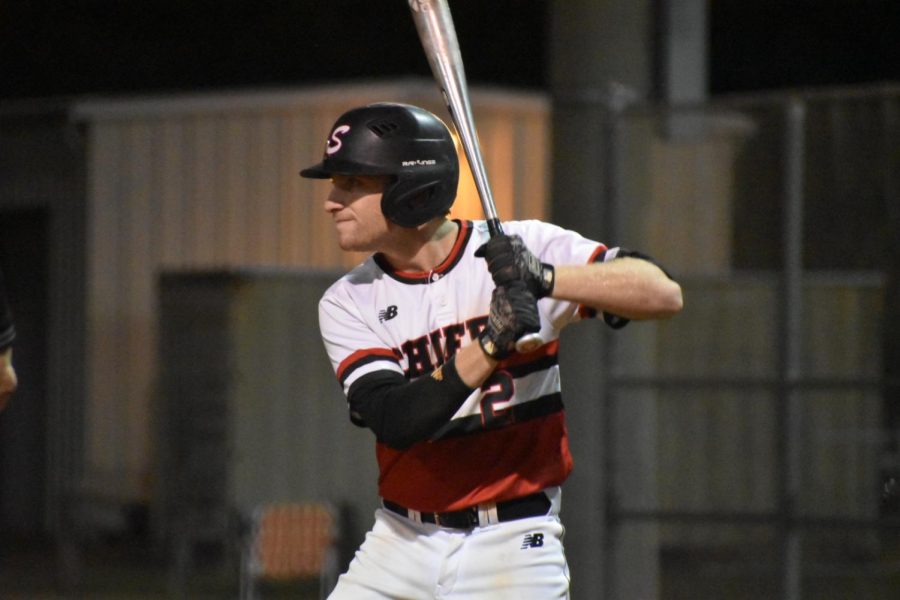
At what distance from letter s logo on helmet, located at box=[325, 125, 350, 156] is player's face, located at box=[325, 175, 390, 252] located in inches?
3.1

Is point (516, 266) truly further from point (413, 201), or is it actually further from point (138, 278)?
point (138, 278)

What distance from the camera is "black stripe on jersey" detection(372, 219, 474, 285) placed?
15.5ft

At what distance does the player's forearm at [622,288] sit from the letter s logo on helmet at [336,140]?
732 millimetres

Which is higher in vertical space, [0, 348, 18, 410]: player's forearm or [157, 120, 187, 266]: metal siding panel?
[157, 120, 187, 266]: metal siding panel

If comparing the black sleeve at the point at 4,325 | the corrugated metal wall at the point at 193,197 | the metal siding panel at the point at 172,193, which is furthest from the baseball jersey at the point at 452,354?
the metal siding panel at the point at 172,193

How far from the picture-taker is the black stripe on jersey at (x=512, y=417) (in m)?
4.57

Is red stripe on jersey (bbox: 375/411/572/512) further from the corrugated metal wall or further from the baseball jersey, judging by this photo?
the corrugated metal wall

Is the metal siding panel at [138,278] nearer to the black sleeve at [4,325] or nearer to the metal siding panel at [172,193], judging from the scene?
the metal siding panel at [172,193]

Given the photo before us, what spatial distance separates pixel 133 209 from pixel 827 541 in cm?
811

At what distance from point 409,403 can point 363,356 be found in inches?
13.3

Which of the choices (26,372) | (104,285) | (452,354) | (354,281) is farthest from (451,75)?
(26,372)

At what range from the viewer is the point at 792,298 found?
757 cm

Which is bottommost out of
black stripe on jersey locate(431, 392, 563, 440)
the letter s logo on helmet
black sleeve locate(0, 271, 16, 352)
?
black stripe on jersey locate(431, 392, 563, 440)

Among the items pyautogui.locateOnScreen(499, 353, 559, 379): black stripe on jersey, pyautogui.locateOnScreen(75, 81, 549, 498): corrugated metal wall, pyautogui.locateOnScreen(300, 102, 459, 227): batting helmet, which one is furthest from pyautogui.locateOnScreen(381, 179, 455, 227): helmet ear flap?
pyautogui.locateOnScreen(75, 81, 549, 498): corrugated metal wall
